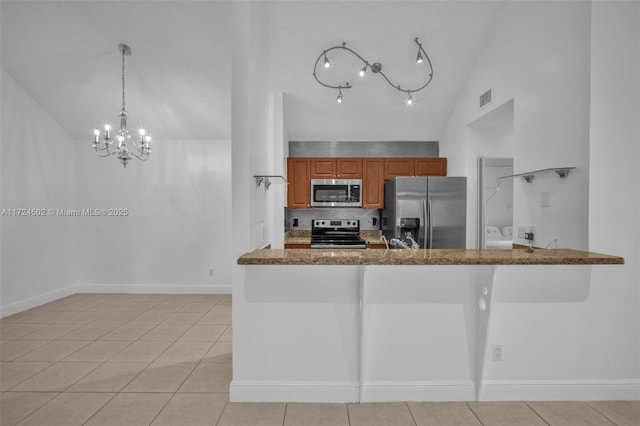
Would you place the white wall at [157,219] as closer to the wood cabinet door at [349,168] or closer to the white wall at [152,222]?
the white wall at [152,222]

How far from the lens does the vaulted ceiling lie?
3277mm

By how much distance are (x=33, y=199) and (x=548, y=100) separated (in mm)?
5773

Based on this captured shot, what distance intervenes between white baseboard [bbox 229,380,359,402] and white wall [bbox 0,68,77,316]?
368 centimetres

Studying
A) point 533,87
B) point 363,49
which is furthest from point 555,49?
point 363,49

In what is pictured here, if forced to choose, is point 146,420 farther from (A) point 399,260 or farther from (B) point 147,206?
(B) point 147,206

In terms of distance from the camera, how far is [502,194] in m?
4.33

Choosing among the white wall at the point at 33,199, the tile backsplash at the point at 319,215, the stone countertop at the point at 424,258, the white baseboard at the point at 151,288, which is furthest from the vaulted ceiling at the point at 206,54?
the stone countertop at the point at 424,258

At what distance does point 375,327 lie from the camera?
220 cm

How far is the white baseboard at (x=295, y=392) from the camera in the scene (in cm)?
219

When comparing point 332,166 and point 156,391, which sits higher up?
point 332,166

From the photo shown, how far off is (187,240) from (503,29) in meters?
4.71

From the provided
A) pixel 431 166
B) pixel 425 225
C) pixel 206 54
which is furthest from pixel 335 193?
pixel 206 54

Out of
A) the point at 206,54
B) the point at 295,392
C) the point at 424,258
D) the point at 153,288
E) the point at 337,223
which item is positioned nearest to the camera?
the point at 424,258

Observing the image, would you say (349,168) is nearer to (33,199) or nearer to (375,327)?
(375,327)
